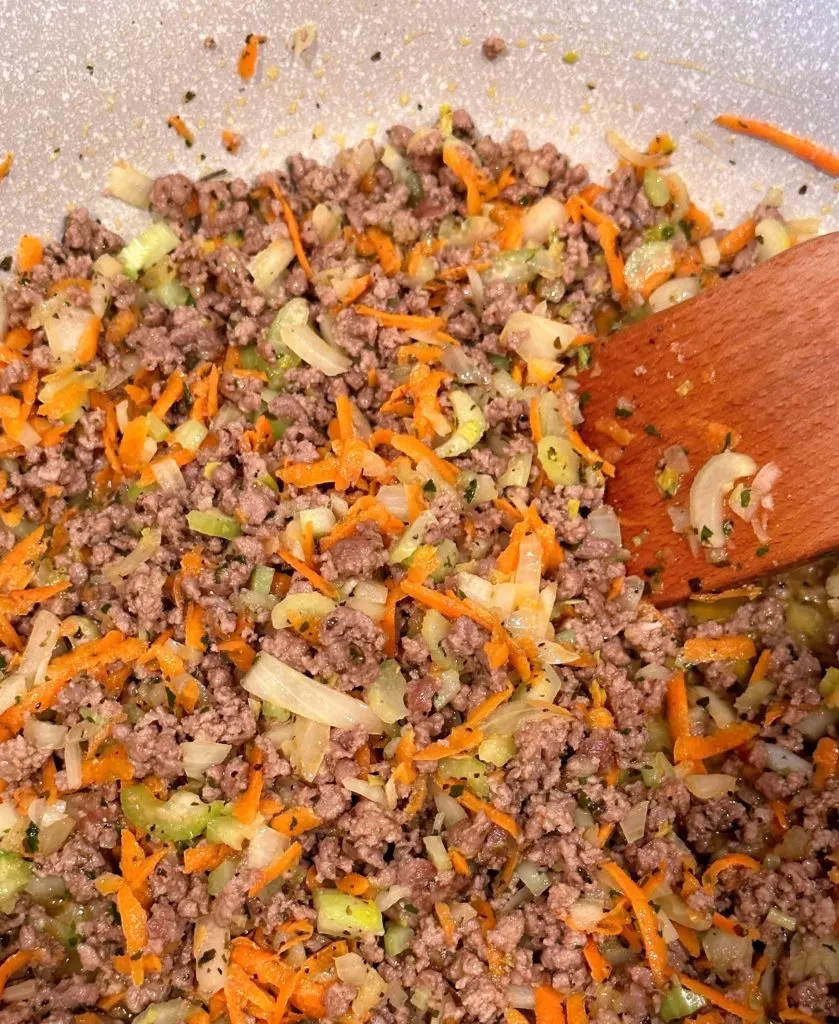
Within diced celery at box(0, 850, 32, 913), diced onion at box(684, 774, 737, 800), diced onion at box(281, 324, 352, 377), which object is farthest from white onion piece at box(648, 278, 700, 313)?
diced celery at box(0, 850, 32, 913)

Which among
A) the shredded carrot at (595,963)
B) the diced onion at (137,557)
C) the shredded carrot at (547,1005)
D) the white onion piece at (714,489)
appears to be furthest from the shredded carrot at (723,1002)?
the diced onion at (137,557)

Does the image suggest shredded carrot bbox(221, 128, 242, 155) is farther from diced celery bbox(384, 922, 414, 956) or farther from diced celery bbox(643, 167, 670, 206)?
diced celery bbox(384, 922, 414, 956)

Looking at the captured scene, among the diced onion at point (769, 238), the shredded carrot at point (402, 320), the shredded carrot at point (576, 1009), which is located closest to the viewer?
the shredded carrot at point (576, 1009)

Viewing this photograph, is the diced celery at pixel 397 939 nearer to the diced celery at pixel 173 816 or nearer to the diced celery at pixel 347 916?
the diced celery at pixel 347 916

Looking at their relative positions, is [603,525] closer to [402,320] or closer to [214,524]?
[402,320]

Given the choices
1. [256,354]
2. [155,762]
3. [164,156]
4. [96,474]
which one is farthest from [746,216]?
[155,762]

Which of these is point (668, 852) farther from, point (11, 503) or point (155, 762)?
point (11, 503)
